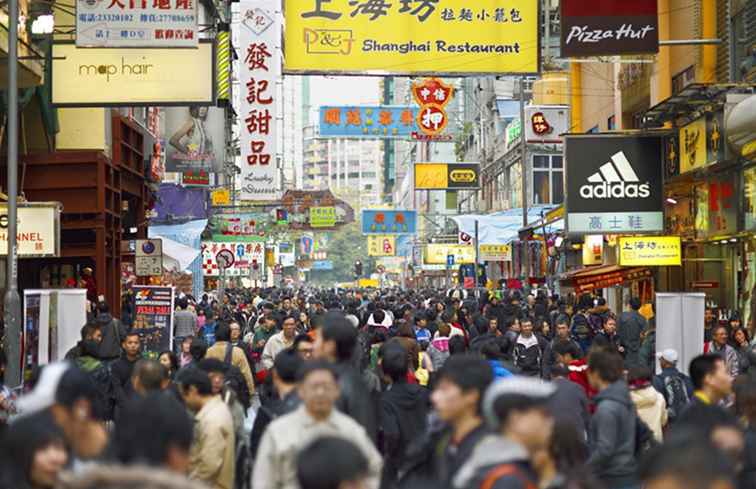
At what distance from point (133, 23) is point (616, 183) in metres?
10.4

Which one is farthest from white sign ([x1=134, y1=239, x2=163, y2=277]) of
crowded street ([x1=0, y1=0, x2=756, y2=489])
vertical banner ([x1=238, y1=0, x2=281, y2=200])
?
vertical banner ([x1=238, y1=0, x2=281, y2=200])

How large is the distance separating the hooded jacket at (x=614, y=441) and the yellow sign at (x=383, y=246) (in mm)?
100534

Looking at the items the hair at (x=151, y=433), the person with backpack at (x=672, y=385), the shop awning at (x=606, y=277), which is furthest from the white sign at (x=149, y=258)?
the hair at (x=151, y=433)

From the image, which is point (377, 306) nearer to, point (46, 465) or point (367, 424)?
point (367, 424)

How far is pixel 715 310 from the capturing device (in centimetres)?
2423

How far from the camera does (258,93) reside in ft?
118

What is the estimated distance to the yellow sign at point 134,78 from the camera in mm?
20062

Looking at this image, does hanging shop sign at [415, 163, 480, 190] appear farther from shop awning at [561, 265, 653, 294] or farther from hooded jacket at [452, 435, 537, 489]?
hooded jacket at [452, 435, 537, 489]

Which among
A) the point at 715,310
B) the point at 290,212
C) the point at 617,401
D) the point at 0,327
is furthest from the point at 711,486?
the point at 290,212

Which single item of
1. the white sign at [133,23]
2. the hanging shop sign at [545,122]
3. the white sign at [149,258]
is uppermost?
the hanging shop sign at [545,122]

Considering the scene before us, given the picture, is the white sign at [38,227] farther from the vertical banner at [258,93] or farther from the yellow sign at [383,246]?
the yellow sign at [383,246]

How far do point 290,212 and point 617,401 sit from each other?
56.9 meters

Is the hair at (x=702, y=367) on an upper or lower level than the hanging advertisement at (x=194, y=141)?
lower

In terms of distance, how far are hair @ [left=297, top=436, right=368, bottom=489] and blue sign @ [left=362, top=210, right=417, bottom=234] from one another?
75131mm
